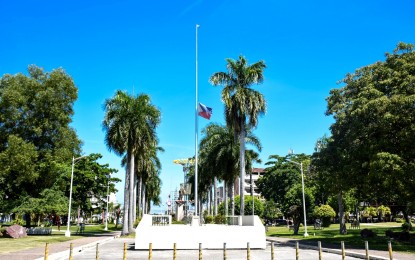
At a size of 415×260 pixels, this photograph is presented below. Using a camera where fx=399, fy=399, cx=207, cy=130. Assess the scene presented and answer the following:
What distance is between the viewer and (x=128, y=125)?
131 ft

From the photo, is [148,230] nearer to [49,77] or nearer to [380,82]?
[380,82]

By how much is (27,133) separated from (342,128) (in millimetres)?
32156

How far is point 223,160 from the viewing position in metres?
45.6

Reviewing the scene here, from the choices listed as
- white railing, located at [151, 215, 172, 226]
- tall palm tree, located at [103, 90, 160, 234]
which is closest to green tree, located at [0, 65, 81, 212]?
tall palm tree, located at [103, 90, 160, 234]

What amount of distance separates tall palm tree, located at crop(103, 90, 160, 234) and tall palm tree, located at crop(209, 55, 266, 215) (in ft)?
26.8

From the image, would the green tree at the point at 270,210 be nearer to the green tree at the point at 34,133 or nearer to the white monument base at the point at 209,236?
the green tree at the point at 34,133

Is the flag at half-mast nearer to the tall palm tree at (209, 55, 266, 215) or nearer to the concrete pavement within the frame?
the tall palm tree at (209, 55, 266, 215)

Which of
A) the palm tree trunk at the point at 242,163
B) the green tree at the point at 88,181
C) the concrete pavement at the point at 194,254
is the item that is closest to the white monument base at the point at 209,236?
the concrete pavement at the point at 194,254

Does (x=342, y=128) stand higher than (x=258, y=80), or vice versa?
(x=258, y=80)

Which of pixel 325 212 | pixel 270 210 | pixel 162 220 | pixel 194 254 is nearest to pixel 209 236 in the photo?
pixel 194 254

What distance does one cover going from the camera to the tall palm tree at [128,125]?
40.0 meters

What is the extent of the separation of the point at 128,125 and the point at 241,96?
11841mm

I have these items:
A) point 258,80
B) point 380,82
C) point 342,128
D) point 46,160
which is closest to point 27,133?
point 46,160

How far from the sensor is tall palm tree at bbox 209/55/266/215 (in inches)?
1435
